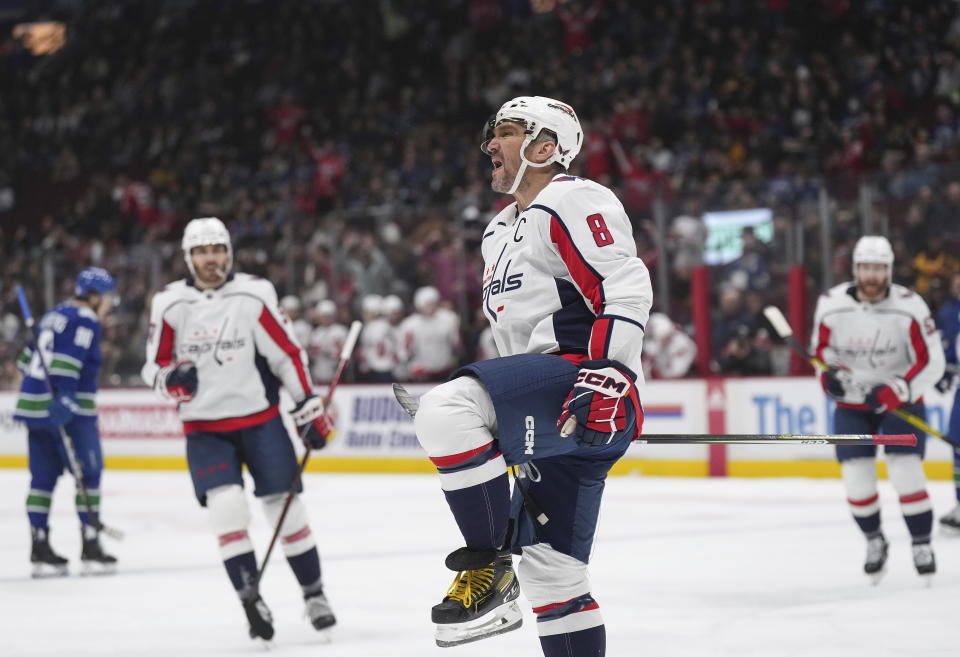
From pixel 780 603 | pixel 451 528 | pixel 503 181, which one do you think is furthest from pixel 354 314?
pixel 503 181

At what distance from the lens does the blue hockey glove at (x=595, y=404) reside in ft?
8.80

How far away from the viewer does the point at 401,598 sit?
5707 millimetres

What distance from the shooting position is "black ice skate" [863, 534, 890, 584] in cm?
583

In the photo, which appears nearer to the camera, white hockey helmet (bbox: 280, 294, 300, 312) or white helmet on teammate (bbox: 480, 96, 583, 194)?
white helmet on teammate (bbox: 480, 96, 583, 194)

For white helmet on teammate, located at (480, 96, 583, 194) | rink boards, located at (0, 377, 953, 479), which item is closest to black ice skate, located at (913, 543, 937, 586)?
rink boards, located at (0, 377, 953, 479)

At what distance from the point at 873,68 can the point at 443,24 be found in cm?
611

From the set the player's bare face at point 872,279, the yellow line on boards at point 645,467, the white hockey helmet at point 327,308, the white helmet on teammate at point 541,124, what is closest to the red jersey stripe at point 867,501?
the player's bare face at point 872,279

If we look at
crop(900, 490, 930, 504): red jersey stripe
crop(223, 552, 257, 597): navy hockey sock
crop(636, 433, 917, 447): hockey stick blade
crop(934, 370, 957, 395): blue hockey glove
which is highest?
crop(636, 433, 917, 447): hockey stick blade

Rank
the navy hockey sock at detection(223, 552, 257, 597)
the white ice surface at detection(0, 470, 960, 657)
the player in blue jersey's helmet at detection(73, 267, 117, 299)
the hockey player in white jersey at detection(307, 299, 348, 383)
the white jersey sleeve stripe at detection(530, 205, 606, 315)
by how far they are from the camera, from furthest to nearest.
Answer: the hockey player in white jersey at detection(307, 299, 348, 383), the player in blue jersey's helmet at detection(73, 267, 117, 299), the navy hockey sock at detection(223, 552, 257, 597), the white ice surface at detection(0, 470, 960, 657), the white jersey sleeve stripe at detection(530, 205, 606, 315)

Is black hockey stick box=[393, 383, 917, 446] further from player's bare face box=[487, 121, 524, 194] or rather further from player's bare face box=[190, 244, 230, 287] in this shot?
player's bare face box=[190, 244, 230, 287]

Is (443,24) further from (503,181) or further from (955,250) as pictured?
(503,181)

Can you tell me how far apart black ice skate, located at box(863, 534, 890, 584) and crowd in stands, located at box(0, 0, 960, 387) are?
13.4ft

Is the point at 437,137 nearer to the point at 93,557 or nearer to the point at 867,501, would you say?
the point at 93,557

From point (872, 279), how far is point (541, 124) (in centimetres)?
356
